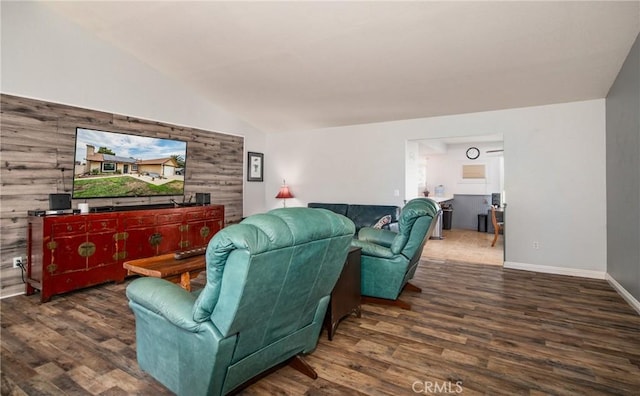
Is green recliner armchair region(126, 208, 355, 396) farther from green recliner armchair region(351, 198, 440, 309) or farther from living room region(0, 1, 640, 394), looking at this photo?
living room region(0, 1, 640, 394)

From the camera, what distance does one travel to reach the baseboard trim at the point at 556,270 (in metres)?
4.37

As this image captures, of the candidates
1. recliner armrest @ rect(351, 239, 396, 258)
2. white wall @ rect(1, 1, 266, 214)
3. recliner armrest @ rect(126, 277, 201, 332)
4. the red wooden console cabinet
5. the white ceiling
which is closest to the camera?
recliner armrest @ rect(126, 277, 201, 332)

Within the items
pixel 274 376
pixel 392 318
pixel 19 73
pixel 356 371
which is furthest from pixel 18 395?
pixel 19 73

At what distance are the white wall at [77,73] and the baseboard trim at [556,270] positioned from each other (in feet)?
18.4

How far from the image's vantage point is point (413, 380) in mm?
2049

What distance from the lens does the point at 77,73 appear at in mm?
4121

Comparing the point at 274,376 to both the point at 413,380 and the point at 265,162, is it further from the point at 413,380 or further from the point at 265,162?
the point at 265,162

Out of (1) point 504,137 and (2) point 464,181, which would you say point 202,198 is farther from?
(2) point 464,181

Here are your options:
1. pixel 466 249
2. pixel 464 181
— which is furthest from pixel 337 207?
pixel 464 181

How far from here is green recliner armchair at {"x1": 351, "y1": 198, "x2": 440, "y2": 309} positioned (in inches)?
122

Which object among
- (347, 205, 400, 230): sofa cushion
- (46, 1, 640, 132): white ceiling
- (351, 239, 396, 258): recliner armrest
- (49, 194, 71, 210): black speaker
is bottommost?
(351, 239, 396, 258): recliner armrest

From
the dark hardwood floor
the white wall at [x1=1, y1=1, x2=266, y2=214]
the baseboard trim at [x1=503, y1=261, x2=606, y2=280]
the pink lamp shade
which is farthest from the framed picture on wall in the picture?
the baseboard trim at [x1=503, y1=261, x2=606, y2=280]

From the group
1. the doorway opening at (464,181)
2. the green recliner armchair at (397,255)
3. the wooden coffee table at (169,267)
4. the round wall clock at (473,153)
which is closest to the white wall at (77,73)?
the wooden coffee table at (169,267)

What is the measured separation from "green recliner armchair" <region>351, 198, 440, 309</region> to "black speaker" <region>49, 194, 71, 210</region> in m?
3.40
